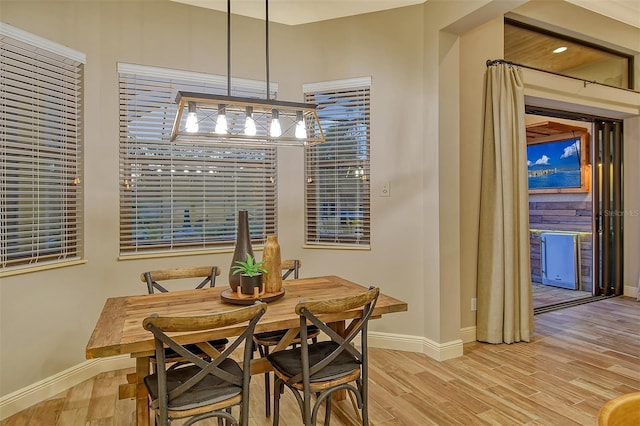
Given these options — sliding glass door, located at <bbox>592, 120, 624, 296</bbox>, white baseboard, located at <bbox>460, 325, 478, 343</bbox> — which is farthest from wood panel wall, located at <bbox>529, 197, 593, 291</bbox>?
white baseboard, located at <bbox>460, 325, 478, 343</bbox>

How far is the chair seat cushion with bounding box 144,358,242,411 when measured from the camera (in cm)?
167

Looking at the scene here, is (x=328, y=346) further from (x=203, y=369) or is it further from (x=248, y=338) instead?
(x=203, y=369)

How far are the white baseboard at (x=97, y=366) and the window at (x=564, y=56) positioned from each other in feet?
9.63

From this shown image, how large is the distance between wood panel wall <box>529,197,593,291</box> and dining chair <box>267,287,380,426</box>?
479cm

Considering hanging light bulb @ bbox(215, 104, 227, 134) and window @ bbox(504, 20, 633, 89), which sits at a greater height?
window @ bbox(504, 20, 633, 89)

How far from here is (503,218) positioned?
3.50m

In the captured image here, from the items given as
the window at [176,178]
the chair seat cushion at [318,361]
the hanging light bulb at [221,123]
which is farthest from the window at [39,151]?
the chair seat cushion at [318,361]

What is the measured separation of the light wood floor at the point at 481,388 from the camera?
7.81 ft

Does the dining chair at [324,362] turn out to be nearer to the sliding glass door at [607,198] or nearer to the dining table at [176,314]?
the dining table at [176,314]

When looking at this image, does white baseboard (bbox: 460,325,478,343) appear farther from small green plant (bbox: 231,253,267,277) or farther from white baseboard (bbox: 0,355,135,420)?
white baseboard (bbox: 0,355,135,420)

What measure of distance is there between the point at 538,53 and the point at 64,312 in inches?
202

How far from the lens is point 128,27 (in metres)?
3.10

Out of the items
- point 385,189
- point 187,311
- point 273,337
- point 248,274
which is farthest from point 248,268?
point 385,189

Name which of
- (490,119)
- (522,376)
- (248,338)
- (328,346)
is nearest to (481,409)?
(522,376)
